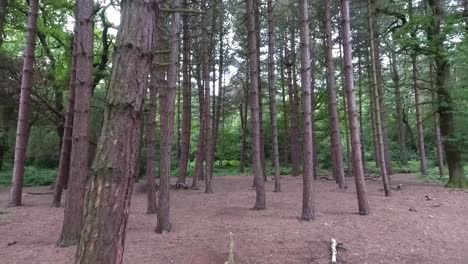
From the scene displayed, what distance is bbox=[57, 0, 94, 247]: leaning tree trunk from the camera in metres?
5.68

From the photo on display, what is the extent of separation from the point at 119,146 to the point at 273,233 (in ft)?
15.3

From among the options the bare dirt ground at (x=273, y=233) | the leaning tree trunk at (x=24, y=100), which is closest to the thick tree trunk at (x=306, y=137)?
the bare dirt ground at (x=273, y=233)

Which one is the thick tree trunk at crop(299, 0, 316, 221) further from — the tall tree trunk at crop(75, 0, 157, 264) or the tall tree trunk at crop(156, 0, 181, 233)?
the tall tree trunk at crop(75, 0, 157, 264)

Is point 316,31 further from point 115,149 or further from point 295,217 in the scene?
point 115,149

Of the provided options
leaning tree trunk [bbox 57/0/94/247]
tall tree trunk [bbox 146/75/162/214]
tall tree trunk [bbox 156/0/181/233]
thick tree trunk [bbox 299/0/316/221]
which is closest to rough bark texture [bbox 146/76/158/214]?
tall tree trunk [bbox 146/75/162/214]

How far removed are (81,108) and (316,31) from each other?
45.9 ft

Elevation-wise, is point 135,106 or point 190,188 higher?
point 135,106

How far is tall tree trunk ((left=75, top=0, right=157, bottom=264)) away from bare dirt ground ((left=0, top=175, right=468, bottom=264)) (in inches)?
118

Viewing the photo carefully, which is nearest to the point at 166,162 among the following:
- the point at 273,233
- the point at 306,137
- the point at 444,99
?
the point at 273,233

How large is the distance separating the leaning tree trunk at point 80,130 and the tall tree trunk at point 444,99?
1125cm

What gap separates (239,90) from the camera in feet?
84.0

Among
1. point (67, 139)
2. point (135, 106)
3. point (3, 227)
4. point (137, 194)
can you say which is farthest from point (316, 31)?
point (135, 106)

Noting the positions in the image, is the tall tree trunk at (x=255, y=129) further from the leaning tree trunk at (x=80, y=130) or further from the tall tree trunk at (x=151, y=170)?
the leaning tree trunk at (x=80, y=130)

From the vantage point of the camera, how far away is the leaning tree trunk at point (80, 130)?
18.6 ft
